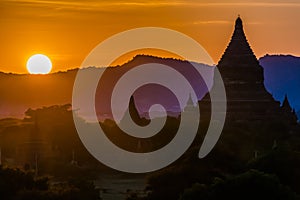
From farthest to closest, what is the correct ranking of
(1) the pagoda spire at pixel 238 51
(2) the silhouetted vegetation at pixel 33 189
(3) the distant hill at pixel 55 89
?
Result: (3) the distant hill at pixel 55 89 → (1) the pagoda spire at pixel 238 51 → (2) the silhouetted vegetation at pixel 33 189

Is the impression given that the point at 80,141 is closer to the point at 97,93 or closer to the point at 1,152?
the point at 1,152

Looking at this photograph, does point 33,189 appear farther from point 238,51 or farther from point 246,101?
point 238,51

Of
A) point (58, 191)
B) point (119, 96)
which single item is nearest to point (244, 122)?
point (58, 191)

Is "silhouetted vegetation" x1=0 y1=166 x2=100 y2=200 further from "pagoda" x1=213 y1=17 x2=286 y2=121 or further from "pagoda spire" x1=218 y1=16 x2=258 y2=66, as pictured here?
"pagoda spire" x1=218 y1=16 x2=258 y2=66

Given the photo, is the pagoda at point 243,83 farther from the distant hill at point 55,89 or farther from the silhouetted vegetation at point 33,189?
the distant hill at point 55,89

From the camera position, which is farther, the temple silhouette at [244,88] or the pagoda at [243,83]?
the pagoda at [243,83]

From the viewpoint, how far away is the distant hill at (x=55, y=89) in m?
165

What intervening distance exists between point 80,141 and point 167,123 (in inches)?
222

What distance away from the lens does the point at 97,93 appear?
7323 inches

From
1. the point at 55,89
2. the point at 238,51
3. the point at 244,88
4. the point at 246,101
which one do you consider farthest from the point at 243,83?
the point at 55,89

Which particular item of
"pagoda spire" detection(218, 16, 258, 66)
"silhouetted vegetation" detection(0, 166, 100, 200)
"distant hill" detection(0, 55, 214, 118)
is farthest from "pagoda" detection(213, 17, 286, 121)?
"distant hill" detection(0, 55, 214, 118)

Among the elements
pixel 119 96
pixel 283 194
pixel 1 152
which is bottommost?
pixel 283 194

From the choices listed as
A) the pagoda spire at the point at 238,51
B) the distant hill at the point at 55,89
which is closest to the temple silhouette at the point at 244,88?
the pagoda spire at the point at 238,51

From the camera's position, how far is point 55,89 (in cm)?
17700
